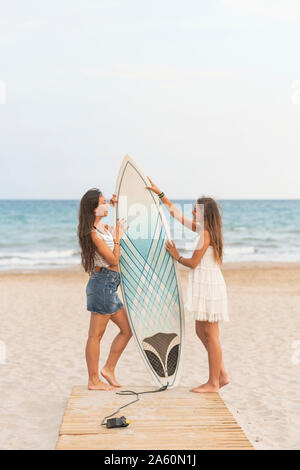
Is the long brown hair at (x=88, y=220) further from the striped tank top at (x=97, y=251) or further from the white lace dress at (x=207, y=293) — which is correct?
the white lace dress at (x=207, y=293)

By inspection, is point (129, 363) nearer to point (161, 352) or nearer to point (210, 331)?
point (161, 352)

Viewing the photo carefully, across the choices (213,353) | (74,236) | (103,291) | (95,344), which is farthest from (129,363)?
(74,236)

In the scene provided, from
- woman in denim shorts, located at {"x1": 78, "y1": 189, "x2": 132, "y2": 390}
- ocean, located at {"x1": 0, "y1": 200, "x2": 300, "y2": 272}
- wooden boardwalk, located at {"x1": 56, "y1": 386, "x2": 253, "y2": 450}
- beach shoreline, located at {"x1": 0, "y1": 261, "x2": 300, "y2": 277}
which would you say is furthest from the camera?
ocean, located at {"x1": 0, "y1": 200, "x2": 300, "y2": 272}

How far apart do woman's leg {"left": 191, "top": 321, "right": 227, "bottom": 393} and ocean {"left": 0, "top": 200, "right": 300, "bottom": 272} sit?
1.06m

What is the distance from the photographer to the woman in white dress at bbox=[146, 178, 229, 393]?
13.0 ft

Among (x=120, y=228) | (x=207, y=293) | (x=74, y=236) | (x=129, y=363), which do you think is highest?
(x=120, y=228)

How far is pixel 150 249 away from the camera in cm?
431

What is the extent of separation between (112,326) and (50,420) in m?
3.58

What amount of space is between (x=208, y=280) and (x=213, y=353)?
513mm

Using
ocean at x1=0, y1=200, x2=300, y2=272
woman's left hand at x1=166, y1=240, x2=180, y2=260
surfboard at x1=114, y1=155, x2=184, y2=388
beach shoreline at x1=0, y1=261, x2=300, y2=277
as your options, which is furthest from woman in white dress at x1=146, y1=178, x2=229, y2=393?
beach shoreline at x1=0, y1=261, x2=300, y2=277

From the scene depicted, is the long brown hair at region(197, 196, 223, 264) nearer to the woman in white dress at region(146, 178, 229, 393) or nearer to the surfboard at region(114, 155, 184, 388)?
the woman in white dress at region(146, 178, 229, 393)

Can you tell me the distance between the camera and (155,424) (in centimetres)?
344
